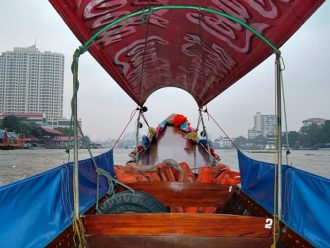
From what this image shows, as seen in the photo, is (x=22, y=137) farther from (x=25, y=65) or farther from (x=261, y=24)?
(x=261, y=24)

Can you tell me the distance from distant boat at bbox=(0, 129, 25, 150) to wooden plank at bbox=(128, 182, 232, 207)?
6704cm

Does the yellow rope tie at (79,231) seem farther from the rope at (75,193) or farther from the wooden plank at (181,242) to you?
the wooden plank at (181,242)

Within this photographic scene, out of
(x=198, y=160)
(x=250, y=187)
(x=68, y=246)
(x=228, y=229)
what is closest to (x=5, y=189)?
(x=68, y=246)

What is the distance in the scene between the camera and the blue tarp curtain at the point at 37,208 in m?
1.99

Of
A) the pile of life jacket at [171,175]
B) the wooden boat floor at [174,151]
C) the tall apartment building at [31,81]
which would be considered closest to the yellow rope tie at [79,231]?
the pile of life jacket at [171,175]

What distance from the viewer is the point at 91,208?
3.54 metres

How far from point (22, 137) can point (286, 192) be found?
76985mm

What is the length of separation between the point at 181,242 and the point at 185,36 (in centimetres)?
246

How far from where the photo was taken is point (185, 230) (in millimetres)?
2592

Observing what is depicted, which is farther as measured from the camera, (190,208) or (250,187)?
(190,208)

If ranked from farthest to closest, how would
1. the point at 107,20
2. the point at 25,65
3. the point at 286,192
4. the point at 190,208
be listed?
1. the point at 25,65
2. the point at 190,208
3. the point at 107,20
4. the point at 286,192

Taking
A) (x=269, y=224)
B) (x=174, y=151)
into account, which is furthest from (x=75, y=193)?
(x=174, y=151)

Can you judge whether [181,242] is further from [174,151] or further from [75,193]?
[174,151]

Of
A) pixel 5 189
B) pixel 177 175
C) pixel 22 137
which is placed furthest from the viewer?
pixel 22 137
